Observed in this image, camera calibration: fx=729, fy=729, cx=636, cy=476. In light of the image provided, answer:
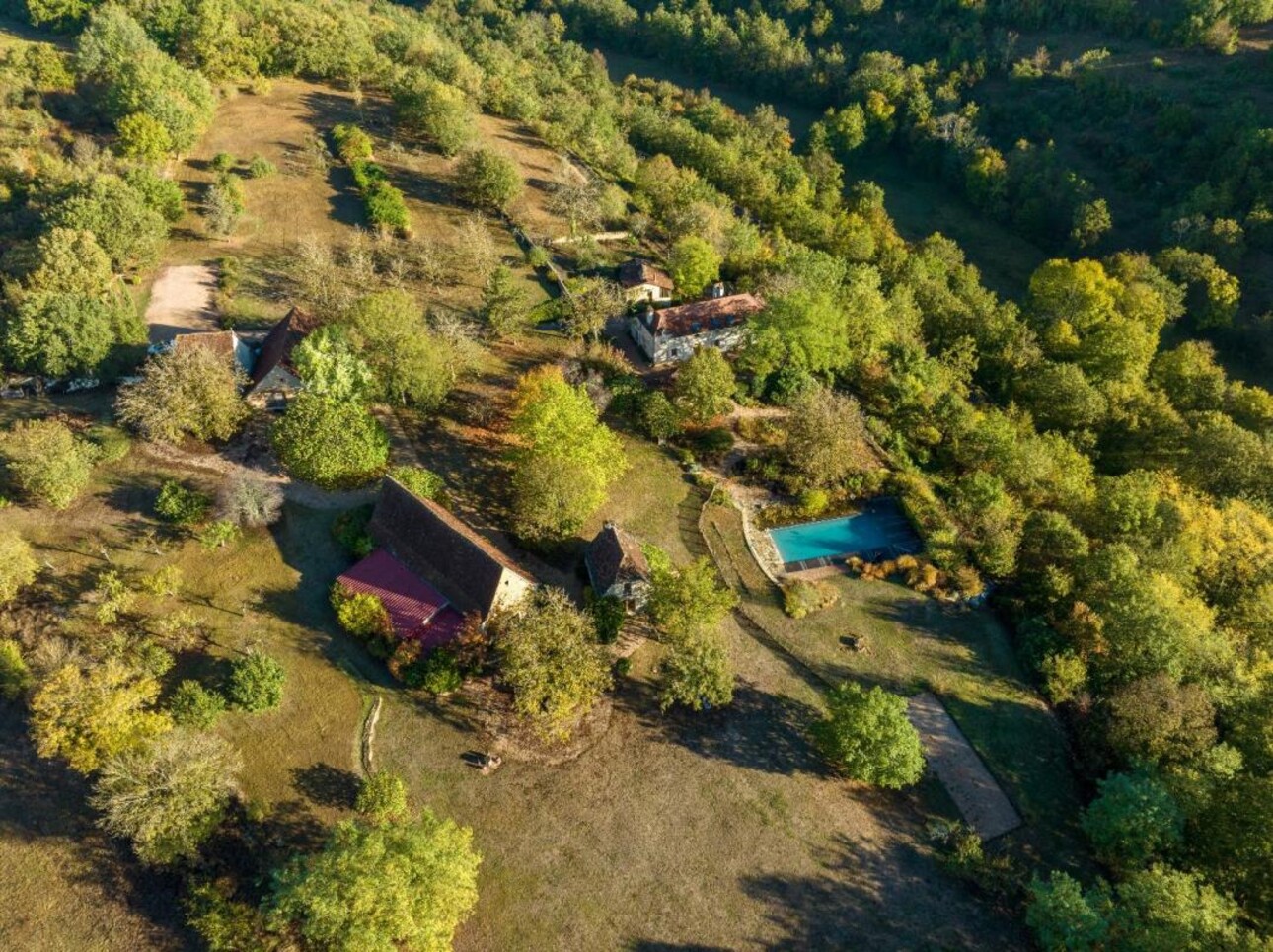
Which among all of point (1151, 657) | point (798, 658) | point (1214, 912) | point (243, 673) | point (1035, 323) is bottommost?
point (243, 673)

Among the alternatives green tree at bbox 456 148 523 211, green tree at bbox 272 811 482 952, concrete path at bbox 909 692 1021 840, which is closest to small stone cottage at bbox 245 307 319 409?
green tree at bbox 456 148 523 211

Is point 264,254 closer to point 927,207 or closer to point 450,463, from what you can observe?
point 450,463

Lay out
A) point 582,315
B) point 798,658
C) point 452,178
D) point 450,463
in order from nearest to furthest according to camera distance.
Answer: point 798,658 → point 450,463 → point 582,315 → point 452,178

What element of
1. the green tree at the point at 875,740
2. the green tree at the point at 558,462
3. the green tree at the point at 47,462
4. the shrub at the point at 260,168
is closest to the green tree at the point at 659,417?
the green tree at the point at 558,462

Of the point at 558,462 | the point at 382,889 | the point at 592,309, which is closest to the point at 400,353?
the point at 558,462

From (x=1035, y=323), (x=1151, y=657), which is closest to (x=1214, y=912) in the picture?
(x=1151, y=657)

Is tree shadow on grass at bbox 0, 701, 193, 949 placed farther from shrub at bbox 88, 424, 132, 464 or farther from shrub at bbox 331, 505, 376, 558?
shrub at bbox 88, 424, 132, 464
